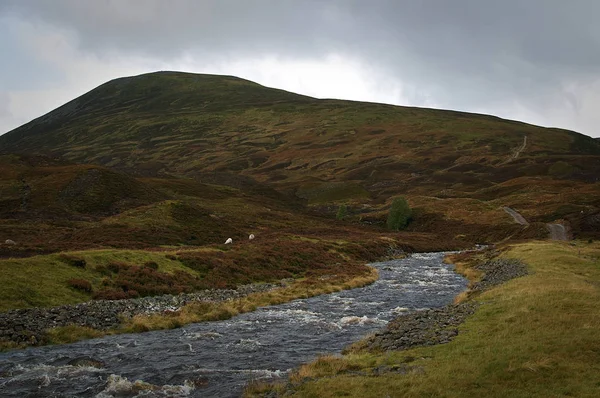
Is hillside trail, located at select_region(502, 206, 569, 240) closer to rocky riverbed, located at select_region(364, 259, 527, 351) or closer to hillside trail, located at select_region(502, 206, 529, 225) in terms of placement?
hillside trail, located at select_region(502, 206, 529, 225)

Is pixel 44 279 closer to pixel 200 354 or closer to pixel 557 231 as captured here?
pixel 200 354

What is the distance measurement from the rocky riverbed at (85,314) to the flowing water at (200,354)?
7.13ft

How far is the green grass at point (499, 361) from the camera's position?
1753 centimetres

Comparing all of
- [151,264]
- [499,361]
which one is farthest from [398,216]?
[499,361]

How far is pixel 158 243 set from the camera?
7050 centimetres

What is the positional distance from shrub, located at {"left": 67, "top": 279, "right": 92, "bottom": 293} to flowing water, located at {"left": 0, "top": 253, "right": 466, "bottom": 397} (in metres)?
10.1

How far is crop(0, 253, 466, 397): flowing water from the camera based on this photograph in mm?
21359

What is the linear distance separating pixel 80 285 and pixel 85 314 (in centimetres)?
617

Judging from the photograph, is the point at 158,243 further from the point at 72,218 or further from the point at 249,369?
the point at 249,369

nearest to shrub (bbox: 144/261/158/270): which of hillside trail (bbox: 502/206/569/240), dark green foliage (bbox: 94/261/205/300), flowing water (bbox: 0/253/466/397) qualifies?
dark green foliage (bbox: 94/261/205/300)

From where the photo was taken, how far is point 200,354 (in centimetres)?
2692

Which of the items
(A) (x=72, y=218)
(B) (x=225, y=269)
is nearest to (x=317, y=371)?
(B) (x=225, y=269)

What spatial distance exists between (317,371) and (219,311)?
1761 cm

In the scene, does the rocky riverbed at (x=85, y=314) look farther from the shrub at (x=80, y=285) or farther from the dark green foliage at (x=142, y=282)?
the shrub at (x=80, y=285)
